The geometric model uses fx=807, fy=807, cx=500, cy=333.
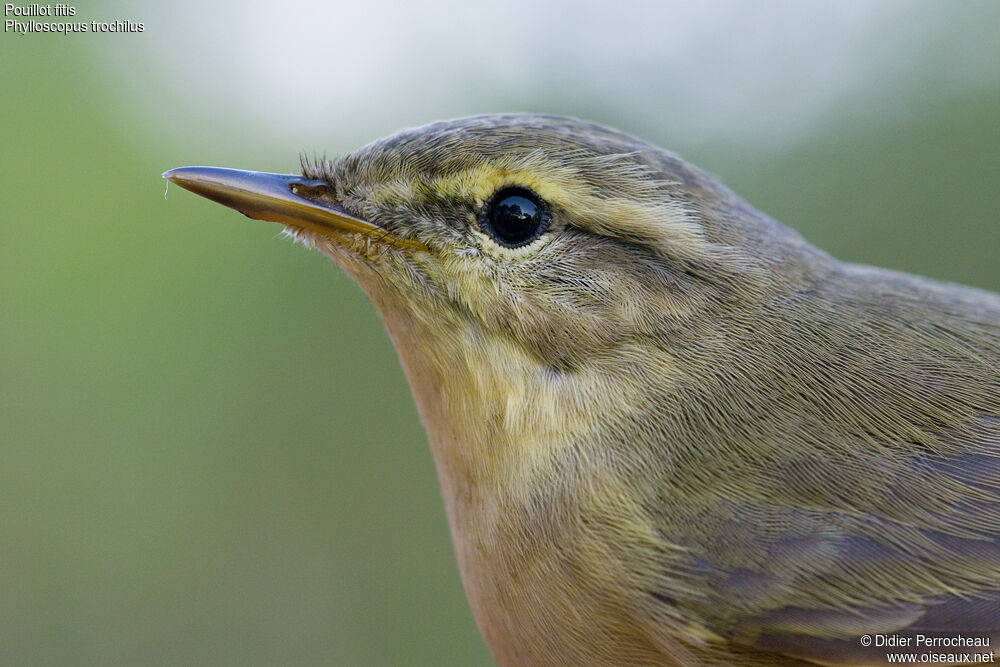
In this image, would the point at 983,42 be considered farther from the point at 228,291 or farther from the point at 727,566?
the point at 727,566

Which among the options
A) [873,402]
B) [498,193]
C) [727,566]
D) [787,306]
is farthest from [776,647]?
[498,193]

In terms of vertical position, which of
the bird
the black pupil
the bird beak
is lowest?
the bird

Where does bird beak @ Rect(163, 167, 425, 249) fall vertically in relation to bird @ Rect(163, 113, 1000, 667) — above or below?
above

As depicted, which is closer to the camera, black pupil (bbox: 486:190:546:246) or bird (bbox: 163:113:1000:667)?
bird (bbox: 163:113:1000:667)

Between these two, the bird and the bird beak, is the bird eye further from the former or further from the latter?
the bird beak

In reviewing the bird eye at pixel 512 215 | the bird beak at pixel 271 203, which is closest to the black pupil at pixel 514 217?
the bird eye at pixel 512 215

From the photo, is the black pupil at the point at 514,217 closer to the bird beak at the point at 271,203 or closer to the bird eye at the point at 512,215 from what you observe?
the bird eye at the point at 512,215

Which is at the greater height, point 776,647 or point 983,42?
point 983,42

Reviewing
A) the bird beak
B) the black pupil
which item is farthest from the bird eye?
the bird beak
